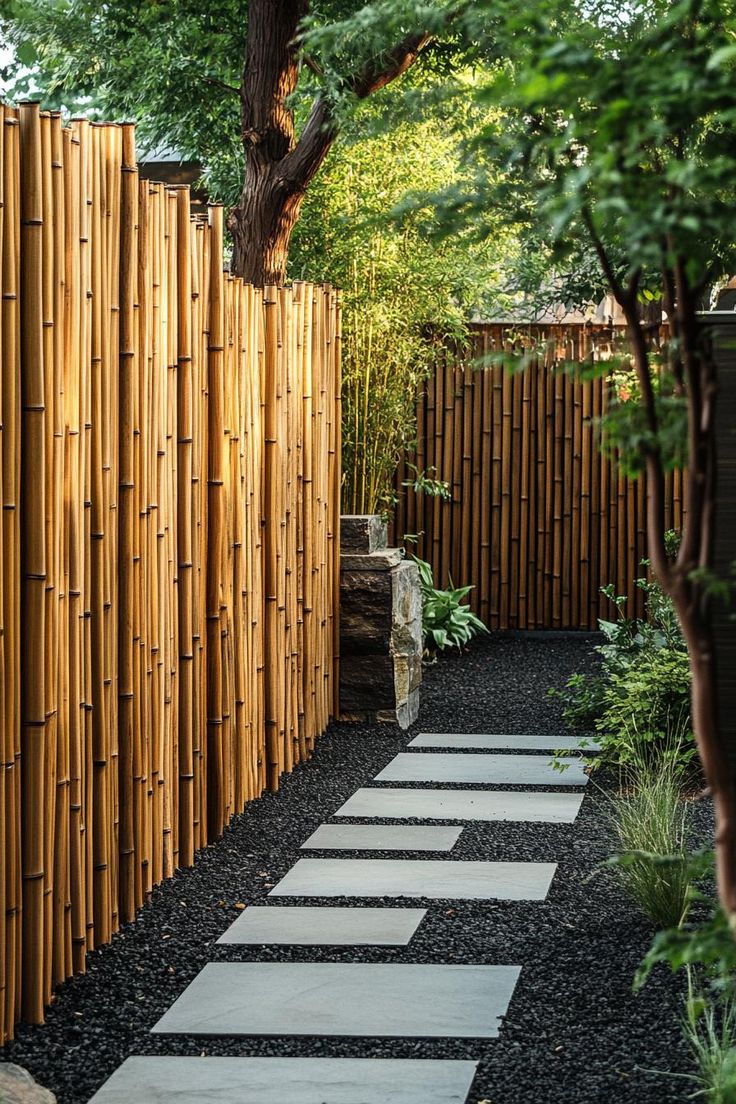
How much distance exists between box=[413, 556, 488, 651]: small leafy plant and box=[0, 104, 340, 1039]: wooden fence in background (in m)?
3.33

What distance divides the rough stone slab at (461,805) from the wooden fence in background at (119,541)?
0.37m

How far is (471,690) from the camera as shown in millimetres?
7156

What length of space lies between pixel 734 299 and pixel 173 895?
3868 millimetres

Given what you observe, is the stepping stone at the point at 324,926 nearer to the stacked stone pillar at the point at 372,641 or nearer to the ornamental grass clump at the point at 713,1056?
the ornamental grass clump at the point at 713,1056

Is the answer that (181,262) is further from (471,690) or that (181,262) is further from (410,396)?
(410,396)

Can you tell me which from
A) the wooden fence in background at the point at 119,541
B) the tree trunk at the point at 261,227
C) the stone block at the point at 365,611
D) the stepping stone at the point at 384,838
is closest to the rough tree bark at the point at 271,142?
the tree trunk at the point at 261,227

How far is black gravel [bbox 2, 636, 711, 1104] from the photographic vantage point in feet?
8.26

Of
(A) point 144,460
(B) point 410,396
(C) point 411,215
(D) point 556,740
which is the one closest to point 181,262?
(A) point 144,460

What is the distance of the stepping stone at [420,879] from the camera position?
3.67 metres

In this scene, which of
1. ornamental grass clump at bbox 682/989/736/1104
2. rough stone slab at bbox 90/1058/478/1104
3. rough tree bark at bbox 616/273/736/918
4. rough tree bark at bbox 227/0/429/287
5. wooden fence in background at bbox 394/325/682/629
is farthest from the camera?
wooden fence in background at bbox 394/325/682/629

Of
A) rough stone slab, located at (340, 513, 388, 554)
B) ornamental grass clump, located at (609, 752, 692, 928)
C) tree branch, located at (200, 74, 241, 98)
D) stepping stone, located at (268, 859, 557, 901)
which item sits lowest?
stepping stone, located at (268, 859, 557, 901)

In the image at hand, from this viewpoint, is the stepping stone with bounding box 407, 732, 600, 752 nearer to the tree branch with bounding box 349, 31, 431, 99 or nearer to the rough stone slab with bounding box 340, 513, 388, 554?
the rough stone slab with bounding box 340, 513, 388, 554

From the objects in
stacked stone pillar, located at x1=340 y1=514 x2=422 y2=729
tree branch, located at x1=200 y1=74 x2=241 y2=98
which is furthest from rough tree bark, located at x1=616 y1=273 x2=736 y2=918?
tree branch, located at x1=200 y1=74 x2=241 y2=98

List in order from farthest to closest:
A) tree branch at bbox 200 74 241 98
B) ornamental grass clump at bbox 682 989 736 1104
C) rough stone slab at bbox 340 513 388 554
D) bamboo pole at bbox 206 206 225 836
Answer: tree branch at bbox 200 74 241 98
rough stone slab at bbox 340 513 388 554
bamboo pole at bbox 206 206 225 836
ornamental grass clump at bbox 682 989 736 1104
